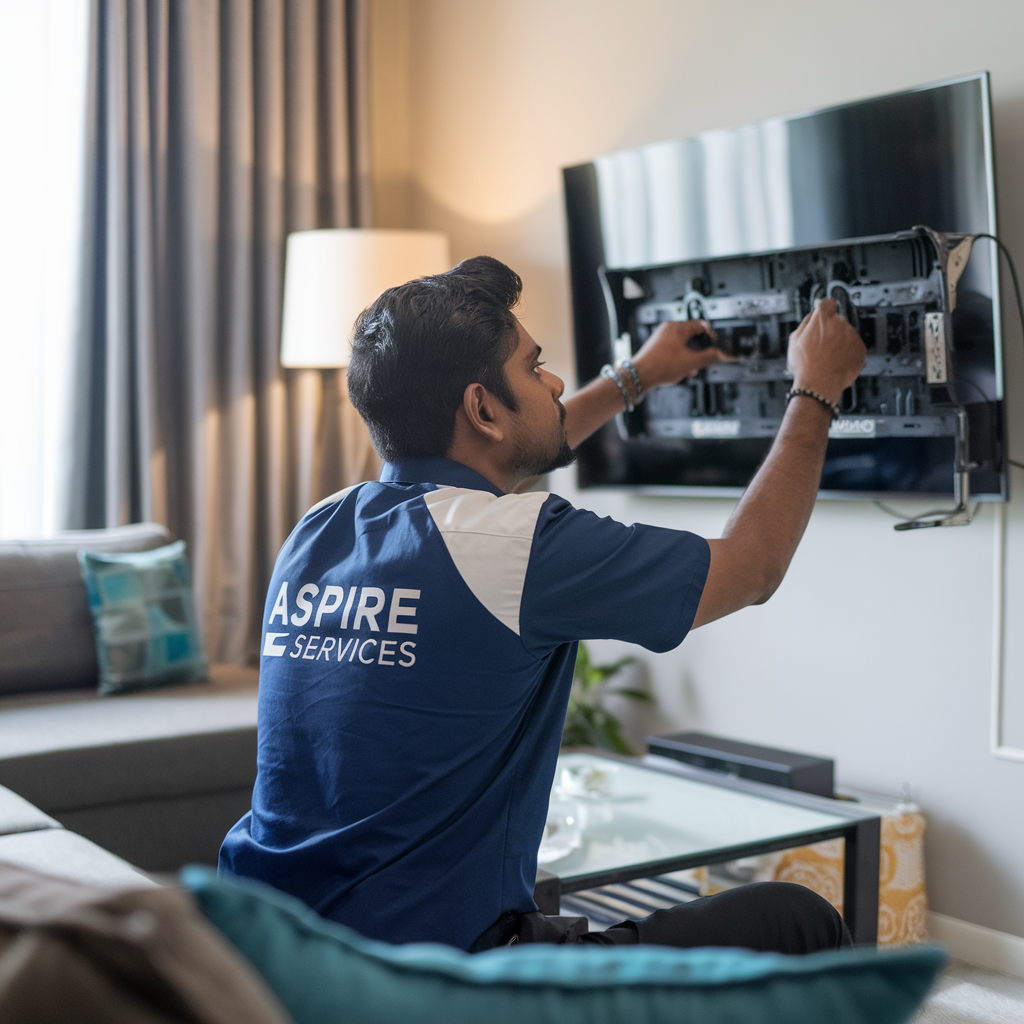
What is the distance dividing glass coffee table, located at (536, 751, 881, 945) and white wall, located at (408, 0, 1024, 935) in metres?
0.60

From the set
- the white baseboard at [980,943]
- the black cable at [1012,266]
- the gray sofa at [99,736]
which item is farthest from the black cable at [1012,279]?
the gray sofa at [99,736]

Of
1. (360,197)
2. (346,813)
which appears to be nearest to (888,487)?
(346,813)

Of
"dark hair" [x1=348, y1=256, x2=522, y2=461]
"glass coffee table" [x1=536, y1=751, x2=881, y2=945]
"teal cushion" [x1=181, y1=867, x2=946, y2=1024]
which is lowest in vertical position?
"glass coffee table" [x1=536, y1=751, x2=881, y2=945]

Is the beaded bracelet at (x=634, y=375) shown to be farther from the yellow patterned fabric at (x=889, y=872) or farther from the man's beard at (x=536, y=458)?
the yellow patterned fabric at (x=889, y=872)

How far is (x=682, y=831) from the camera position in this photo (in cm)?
201

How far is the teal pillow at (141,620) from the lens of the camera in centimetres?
288

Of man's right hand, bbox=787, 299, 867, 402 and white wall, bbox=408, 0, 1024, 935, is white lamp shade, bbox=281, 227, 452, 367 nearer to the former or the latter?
white wall, bbox=408, 0, 1024, 935

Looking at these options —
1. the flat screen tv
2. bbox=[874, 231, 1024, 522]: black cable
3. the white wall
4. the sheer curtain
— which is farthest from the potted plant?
the sheer curtain

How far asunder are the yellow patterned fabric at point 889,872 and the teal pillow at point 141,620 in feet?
4.54

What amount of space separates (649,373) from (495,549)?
41.3 inches

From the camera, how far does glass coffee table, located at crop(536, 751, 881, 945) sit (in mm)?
1832

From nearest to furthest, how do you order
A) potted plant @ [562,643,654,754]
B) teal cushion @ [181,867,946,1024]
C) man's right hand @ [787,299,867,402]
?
teal cushion @ [181,867,946,1024]
man's right hand @ [787,299,867,402]
potted plant @ [562,643,654,754]

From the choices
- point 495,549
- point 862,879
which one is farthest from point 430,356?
point 862,879

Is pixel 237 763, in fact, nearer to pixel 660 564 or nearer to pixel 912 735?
pixel 912 735
